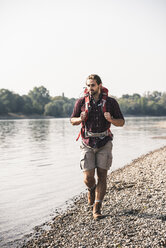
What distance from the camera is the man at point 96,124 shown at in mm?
5445

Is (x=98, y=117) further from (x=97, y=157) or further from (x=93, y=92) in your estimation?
(x=97, y=157)

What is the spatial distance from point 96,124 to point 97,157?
70 cm

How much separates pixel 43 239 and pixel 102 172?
5.83 feet

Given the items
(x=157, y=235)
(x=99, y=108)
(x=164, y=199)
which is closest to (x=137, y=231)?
(x=157, y=235)

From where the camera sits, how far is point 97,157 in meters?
5.58

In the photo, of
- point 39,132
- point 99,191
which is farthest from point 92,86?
point 39,132

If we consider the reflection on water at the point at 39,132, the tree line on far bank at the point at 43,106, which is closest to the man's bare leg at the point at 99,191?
the reflection on water at the point at 39,132

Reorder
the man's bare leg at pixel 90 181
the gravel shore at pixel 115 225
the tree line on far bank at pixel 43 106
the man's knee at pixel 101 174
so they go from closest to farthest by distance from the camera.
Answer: the gravel shore at pixel 115 225
the man's knee at pixel 101 174
the man's bare leg at pixel 90 181
the tree line on far bank at pixel 43 106

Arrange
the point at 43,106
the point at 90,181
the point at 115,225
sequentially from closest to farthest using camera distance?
the point at 115,225 < the point at 90,181 < the point at 43,106

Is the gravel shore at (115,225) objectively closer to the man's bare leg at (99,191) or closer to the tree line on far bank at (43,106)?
the man's bare leg at (99,191)

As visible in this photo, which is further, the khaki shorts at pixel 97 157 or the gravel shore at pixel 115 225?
the khaki shorts at pixel 97 157

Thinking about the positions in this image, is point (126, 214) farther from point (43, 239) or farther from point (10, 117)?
point (10, 117)

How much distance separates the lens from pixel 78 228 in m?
5.42

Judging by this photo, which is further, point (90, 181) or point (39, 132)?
point (39, 132)
